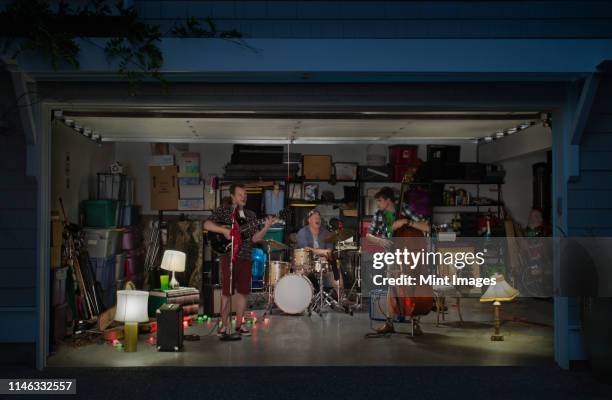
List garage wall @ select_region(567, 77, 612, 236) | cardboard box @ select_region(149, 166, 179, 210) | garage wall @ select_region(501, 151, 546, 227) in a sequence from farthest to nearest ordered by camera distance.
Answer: garage wall @ select_region(501, 151, 546, 227) < cardboard box @ select_region(149, 166, 179, 210) < garage wall @ select_region(567, 77, 612, 236)

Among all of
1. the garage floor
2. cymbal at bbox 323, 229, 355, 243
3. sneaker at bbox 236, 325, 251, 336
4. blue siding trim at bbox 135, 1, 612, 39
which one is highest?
blue siding trim at bbox 135, 1, 612, 39

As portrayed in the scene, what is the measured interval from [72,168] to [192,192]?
2.62 m

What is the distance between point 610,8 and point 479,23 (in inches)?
45.5

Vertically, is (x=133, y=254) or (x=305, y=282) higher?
(x=133, y=254)

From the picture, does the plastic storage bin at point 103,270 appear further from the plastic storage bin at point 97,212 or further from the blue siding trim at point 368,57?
the blue siding trim at point 368,57

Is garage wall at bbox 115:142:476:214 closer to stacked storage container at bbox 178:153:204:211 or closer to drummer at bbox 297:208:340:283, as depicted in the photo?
stacked storage container at bbox 178:153:204:211

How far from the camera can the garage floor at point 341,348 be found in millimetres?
5918

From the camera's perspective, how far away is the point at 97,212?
857cm

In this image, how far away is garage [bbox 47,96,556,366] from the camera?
627 cm

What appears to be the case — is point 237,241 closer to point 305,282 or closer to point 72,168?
point 305,282

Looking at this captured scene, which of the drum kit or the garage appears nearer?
the garage

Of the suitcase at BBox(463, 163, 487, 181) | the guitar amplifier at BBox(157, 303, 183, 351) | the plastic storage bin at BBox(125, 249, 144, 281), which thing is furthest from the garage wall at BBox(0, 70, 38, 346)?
the suitcase at BBox(463, 163, 487, 181)

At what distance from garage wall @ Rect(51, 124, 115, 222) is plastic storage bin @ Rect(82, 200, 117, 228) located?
145mm

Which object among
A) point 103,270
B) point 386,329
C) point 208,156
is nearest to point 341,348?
point 386,329
